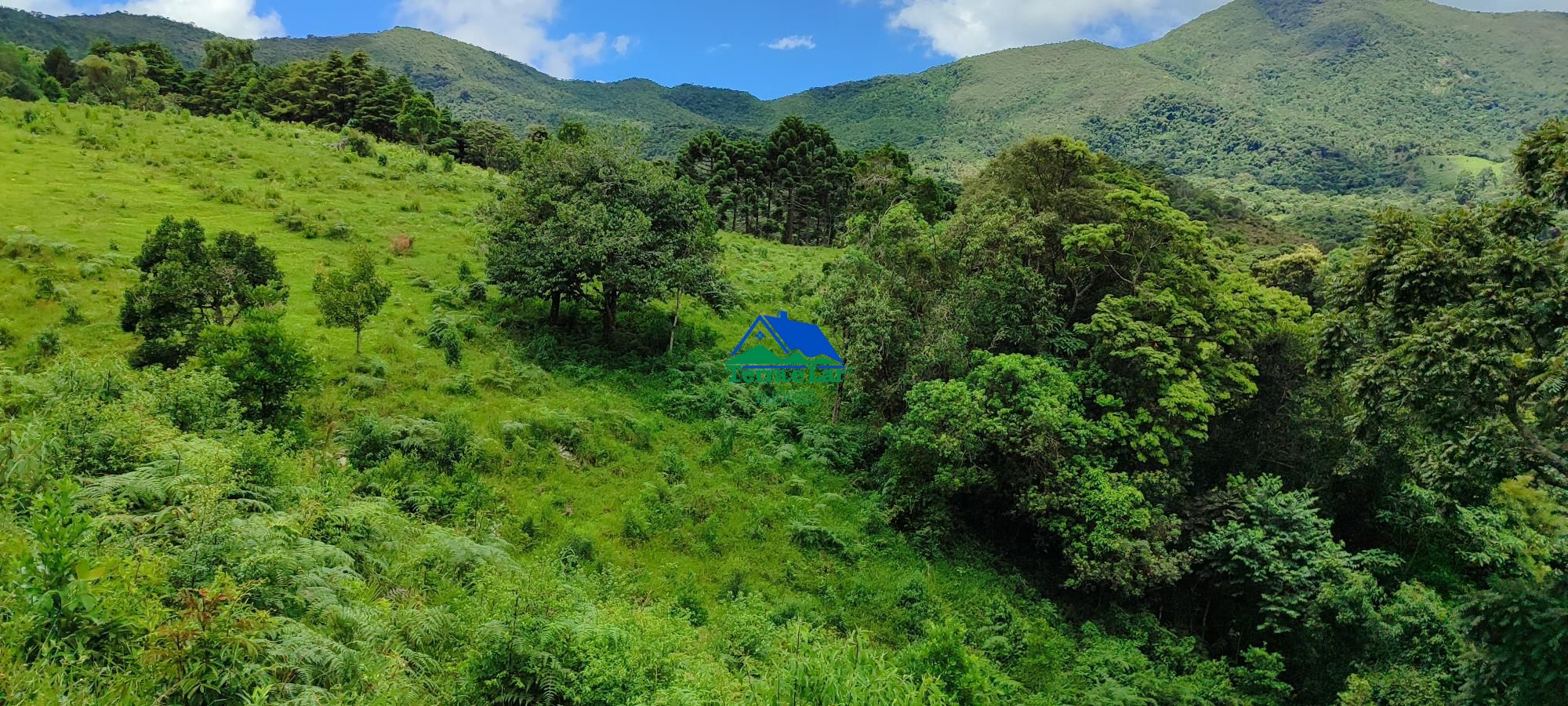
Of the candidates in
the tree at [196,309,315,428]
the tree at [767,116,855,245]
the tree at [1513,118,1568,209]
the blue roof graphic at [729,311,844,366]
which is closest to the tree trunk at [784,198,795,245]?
the tree at [767,116,855,245]

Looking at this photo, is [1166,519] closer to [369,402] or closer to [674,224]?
[674,224]

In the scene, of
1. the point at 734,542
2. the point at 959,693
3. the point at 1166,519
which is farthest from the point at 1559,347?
the point at 734,542

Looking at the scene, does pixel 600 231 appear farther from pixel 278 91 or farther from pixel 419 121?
pixel 278 91

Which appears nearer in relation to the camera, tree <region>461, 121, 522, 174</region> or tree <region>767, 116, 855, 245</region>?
tree <region>461, 121, 522, 174</region>

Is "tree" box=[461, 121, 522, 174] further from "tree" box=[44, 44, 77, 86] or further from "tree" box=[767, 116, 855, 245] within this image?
"tree" box=[44, 44, 77, 86]

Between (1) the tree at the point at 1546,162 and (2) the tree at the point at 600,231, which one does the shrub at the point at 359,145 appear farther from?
(1) the tree at the point at 1546,162

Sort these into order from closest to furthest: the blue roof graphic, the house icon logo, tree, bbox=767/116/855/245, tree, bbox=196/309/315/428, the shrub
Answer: tree, bbox=196/309/315/428 < the house icon logo < the blue roof graphic < the shrub < tree, bbox=767/116/855/245
